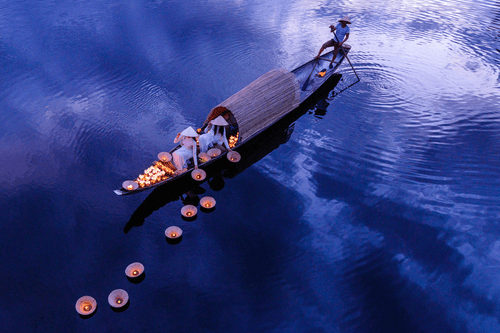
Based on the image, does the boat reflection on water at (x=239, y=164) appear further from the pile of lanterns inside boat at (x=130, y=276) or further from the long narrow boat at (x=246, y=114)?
the pile of lanterns inside boat at (x=130, y=276)

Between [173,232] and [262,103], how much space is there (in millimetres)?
6605

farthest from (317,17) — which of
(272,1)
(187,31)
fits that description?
(187,31)

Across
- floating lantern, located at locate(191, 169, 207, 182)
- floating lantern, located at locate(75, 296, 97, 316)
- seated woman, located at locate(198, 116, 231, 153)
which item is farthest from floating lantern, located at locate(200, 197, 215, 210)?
floating lantern, located at locate(75, 296, 97, 316)

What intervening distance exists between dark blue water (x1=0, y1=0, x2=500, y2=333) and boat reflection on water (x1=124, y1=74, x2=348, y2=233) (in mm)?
94

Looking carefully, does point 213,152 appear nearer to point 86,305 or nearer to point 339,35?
point 86,305

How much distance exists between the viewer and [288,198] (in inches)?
472

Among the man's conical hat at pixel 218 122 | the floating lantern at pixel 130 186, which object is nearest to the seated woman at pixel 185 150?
the man's conical hat at pixel 218 122

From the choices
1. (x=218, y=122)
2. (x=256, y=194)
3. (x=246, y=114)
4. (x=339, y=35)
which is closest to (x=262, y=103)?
(x=246, y=114)

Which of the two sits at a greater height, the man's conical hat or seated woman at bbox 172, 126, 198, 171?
the man's conical hat

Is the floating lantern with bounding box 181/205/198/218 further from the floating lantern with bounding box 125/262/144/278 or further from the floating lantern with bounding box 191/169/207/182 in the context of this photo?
the floating lantern with bounding box 125/262/144/278

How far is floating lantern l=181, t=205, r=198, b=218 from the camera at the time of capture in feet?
35.8

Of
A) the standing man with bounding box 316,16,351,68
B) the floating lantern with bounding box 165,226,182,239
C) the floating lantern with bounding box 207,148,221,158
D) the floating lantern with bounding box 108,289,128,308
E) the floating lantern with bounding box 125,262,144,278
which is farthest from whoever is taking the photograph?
the standing man with bounding box 316,16,351,68

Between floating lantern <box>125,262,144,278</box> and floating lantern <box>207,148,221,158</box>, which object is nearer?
floating lantern <box>125,262,144,278</box>

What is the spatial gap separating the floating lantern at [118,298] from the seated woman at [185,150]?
15.1 ft
